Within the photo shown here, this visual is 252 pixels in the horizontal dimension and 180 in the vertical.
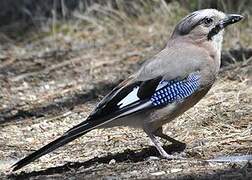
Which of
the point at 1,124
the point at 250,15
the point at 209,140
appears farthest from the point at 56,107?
the point at 250,15

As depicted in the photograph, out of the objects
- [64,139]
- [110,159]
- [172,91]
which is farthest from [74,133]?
[172,91]

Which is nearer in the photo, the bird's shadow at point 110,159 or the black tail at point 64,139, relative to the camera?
the black tail at point 64,139

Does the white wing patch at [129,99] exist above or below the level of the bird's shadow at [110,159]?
above

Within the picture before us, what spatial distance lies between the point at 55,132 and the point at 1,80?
2148mm

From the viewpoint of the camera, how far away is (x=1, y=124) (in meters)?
6.44

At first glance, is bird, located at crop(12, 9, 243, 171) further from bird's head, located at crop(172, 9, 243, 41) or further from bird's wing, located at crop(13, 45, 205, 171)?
bird's head, located at crop(172, 9, 243, 41)

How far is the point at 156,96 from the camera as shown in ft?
16.3

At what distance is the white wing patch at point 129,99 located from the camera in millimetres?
4867

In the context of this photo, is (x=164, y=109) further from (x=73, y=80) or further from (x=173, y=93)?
(x=73, y=80)

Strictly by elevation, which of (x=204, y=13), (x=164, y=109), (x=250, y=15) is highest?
(x=204, y=13)

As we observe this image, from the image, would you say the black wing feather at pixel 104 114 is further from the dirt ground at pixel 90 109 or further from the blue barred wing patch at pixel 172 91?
the dirt ground at pixel 90 109

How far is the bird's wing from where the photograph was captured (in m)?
4.80

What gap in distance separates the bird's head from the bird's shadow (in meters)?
0.80

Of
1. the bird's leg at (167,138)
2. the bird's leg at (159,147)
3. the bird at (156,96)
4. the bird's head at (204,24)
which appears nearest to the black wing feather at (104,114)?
the bird at (156,96)
